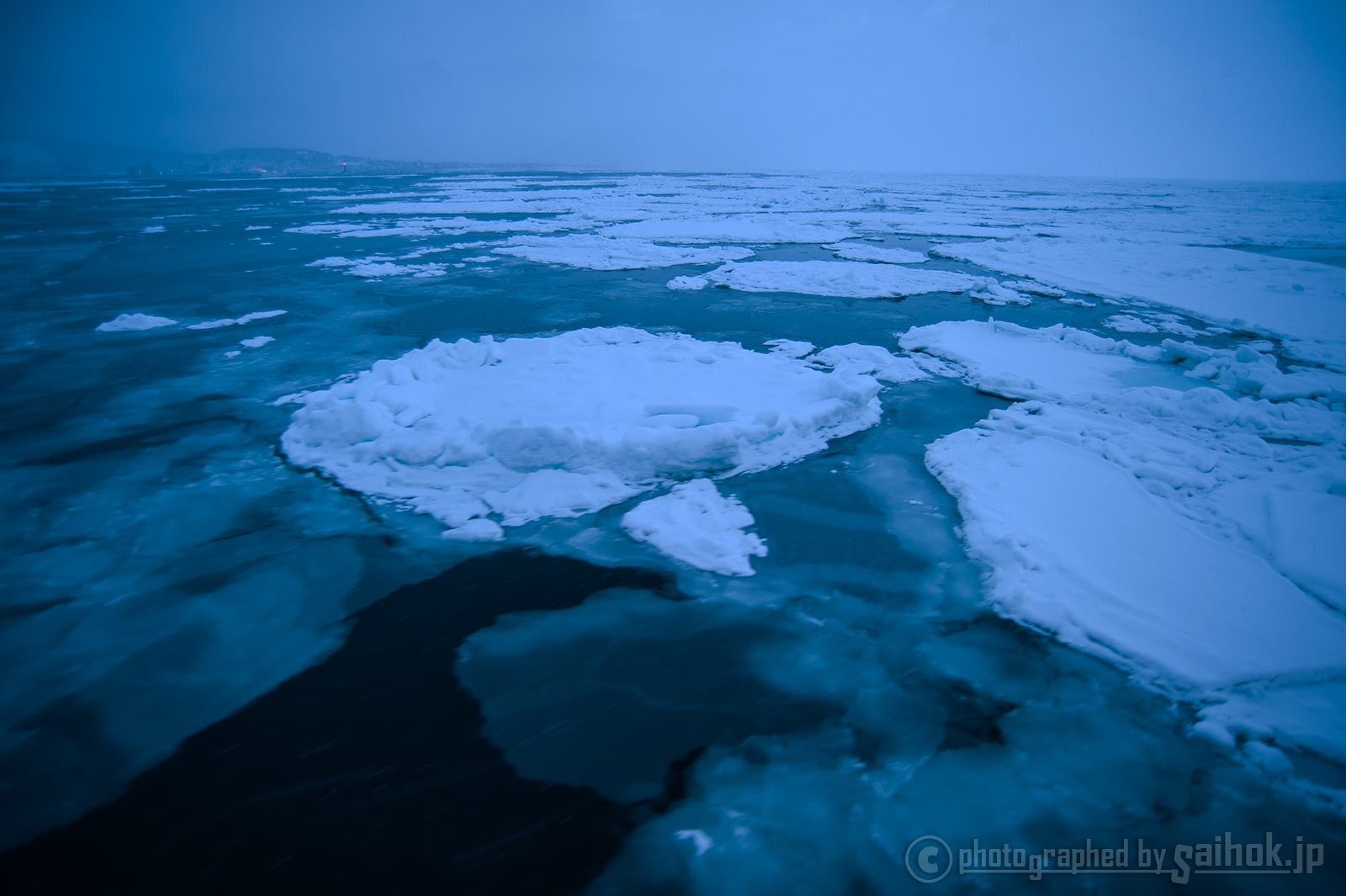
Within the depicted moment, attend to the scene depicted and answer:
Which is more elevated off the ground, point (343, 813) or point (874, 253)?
point (874, 253)

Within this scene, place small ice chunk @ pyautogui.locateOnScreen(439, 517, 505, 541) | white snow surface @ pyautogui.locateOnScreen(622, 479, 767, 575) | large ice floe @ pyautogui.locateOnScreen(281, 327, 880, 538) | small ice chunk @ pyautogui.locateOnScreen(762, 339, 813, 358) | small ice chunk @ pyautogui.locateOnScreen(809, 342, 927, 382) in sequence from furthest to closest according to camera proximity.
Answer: small ice chunk @ pyautogui.locateOnScreen(762, 339, 813, 358) → small ice chunk @ pyautogui.locateOnScreen(809, 342, 927, 382) → large ice floe @ pyautogui.locateOnScreen(281, 327, 880, 538) → small ice chunk @ pyautogui.locateOnScreen(439, 517, 505, 541) → white snow surface @ pyautogui.locateOnScreen(622, 479, 767, 575)

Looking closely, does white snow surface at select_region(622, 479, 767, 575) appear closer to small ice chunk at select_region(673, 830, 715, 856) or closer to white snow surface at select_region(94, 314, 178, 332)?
small ice chunk at select_region(673, 830, 715, 856)

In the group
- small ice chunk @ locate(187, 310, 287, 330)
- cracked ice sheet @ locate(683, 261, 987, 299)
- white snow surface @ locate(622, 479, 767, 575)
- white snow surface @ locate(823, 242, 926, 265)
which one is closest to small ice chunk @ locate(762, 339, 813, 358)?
cracked ice sheet @ locate(683, 261, 987, 299)

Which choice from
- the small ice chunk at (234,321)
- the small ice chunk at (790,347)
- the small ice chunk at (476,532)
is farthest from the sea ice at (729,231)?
the small ice chunk at (476,532)

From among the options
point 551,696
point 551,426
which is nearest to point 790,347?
point 551,426

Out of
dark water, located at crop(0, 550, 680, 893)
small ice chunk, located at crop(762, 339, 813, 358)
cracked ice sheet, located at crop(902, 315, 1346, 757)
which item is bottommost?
dark water, located at crop(0, 550, 680, 893)

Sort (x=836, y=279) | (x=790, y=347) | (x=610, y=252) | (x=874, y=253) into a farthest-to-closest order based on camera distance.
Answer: (x=874, y=253), (x=610, y=252), (x=836, y=279), (x=790, y=347)

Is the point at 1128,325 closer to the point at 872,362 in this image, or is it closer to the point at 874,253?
the point at 872,362

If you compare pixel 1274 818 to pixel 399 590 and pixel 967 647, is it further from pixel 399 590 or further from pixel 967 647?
pixel 399 590
